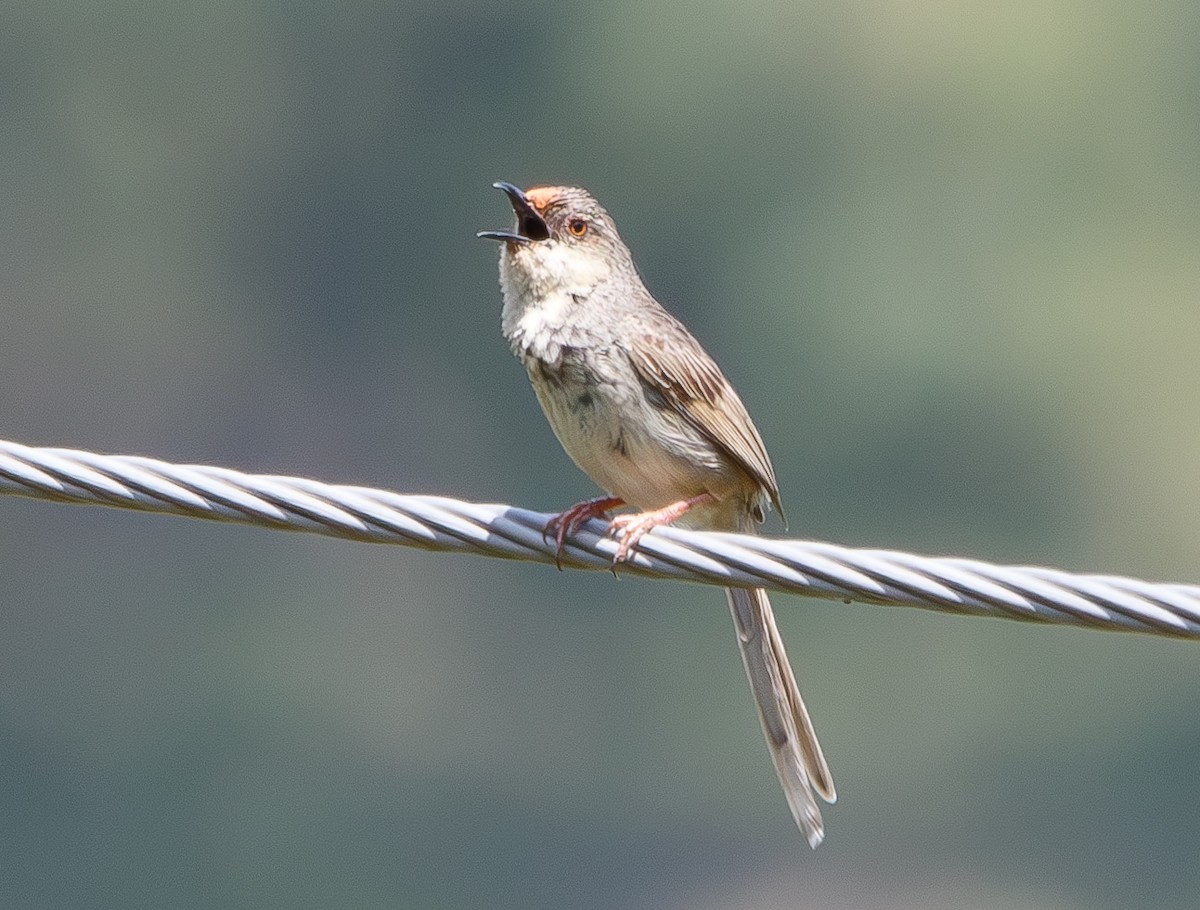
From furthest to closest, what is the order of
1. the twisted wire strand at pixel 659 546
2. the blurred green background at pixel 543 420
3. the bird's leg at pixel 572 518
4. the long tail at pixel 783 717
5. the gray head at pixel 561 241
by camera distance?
the blurred green background at pixel 543 420
the gray head at pixel 561 241
the long tail at pixel 783 717
the bird's leg at pixel 572 518
the twisted wire strand at pixel 659 546

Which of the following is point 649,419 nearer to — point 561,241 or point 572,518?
point 572,518

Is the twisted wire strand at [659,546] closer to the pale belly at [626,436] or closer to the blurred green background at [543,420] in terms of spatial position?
the pale belly at [626,436]

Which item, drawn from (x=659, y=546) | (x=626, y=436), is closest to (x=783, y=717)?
(x=626, y=436)

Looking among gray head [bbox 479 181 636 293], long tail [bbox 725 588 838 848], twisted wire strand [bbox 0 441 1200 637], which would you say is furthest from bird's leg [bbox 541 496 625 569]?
gray head [bbox 479 181 636 293]

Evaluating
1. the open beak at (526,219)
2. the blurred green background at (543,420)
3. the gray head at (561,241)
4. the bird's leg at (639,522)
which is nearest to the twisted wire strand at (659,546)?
the bird's leg at (639,522)

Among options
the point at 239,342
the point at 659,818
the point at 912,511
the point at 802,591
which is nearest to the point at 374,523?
the point at 802,591

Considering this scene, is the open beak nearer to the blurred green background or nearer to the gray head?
the gray head
